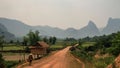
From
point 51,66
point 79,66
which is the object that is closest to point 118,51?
point 79,66

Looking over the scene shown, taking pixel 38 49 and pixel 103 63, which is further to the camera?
pixel 38 49

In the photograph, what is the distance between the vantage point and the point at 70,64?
5559 cm

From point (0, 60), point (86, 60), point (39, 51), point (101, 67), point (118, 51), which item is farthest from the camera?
point (39, 51)

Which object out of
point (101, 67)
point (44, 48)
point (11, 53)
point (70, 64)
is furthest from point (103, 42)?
point (101, 67)

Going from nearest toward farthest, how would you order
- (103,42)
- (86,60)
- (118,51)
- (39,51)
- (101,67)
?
1. (101,67)
2. (118,51)
3. (86,60)
4. (39,51)
5. (103,42)

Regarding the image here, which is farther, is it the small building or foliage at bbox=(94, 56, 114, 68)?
the small building

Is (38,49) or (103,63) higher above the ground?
(38,49)

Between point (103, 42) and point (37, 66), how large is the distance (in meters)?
49.7

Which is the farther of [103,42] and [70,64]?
[103,42]

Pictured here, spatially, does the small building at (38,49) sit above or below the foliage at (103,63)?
above

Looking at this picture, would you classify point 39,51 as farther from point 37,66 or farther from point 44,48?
point 37,66

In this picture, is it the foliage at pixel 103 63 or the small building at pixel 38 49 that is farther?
the small building at pixel 38 49

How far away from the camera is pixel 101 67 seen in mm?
35375

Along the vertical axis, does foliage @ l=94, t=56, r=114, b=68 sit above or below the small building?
below
